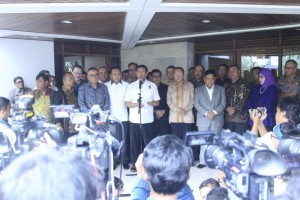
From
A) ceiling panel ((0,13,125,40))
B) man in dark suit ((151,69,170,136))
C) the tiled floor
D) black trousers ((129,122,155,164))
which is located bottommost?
the tiled floor

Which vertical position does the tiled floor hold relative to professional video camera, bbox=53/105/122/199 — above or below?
below

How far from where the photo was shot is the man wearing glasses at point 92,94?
4375 millimetres

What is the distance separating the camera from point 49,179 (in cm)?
69

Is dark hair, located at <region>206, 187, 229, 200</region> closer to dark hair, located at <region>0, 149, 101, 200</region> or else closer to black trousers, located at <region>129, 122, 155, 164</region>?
dark hair, located at <region>0, 149, 101, 200</region>

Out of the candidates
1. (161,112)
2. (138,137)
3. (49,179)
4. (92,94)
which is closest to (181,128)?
(161,112)

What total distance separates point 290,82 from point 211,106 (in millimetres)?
1205

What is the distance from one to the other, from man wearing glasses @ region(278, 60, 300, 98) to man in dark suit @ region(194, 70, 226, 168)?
89cm

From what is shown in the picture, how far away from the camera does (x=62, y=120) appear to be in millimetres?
4352

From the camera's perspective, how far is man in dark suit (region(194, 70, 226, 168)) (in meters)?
4.62

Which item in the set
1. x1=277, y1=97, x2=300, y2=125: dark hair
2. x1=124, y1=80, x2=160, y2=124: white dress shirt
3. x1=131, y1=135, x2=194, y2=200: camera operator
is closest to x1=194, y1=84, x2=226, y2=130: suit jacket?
x1=124, y1=80, x2=160, y2=124: white dress shirt

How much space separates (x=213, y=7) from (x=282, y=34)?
121 inches

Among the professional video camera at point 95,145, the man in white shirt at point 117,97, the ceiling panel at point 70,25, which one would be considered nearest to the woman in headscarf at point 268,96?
the man in white shirt at point 117,97

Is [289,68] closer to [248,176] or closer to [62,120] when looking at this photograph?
[62,120]

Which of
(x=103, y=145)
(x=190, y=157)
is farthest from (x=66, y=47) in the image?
(x=190, y=157)
